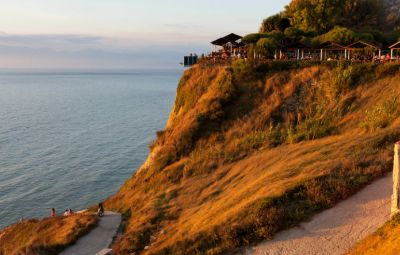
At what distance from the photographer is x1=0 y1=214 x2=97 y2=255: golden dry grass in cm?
2273

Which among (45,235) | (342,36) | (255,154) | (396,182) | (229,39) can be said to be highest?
(229,39)

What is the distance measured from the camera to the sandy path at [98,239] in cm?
2175

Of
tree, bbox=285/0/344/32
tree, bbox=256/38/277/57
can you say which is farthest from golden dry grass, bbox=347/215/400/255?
tree, bbox=285/0/344/32

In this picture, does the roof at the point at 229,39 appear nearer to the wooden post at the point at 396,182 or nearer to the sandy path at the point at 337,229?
the sandy path at the point at 337,229

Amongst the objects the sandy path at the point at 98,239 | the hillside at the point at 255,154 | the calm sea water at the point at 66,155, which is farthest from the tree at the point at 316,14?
the sandy path at the point at 98,239

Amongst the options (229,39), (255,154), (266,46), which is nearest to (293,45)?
(266,46)

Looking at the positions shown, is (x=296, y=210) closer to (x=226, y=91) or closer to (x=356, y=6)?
(x=226, y=91)

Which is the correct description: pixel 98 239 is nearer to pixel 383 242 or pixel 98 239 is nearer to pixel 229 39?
pixel 383 242

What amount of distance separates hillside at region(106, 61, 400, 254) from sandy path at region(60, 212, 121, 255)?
115cm

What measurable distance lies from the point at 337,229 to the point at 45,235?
20360 mm

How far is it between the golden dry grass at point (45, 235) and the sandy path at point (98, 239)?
498 millimetres

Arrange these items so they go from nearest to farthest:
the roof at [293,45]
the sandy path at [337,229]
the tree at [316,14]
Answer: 1. the sandy path at [337,229]
2. the roof at [293,45]
3. the tree at [316,14]

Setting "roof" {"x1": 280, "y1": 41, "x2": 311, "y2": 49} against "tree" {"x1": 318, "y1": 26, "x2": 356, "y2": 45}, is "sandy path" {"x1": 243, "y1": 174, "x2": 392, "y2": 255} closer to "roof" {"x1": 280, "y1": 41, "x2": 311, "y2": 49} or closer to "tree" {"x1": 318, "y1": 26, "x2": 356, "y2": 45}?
"tree" {"x1": 318, "y1": 26, "x2": 356, "y2": 45}

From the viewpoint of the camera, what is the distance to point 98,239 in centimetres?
2309
